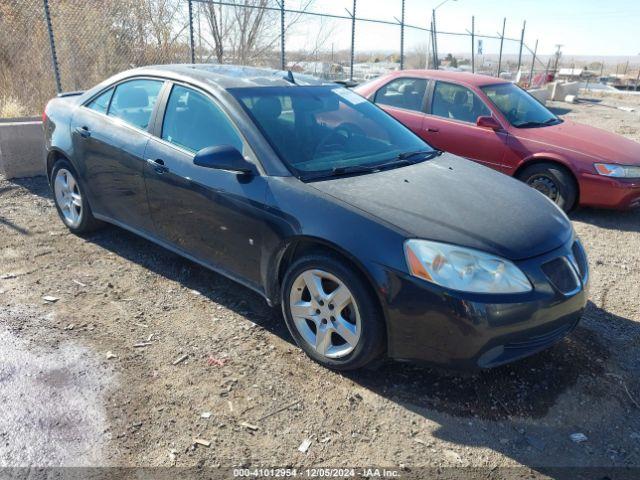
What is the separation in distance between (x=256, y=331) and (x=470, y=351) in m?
1.48

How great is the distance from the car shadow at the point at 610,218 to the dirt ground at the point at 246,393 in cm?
218

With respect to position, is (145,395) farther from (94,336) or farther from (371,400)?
→ (371,400)

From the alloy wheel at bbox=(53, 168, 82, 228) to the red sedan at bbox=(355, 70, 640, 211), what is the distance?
3959mm

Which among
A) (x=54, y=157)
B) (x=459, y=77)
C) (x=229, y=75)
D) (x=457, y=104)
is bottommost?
(x=54, y=157)

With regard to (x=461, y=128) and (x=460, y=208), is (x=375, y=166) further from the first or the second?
(x=461, y=128)

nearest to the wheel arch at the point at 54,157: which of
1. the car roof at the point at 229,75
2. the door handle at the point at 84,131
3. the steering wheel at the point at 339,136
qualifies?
the door handle at the point at 84,131

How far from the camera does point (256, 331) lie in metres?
3.56

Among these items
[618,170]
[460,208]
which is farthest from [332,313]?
[618,170]

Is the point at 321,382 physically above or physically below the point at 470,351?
below

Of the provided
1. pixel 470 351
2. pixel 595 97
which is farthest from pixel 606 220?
pixel 595 97

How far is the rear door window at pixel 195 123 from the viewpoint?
139 inches

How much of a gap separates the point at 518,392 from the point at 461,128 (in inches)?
177

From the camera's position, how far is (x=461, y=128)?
679 cm

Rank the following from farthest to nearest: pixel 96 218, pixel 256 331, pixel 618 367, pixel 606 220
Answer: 1. pixel 606 220
2. pixel 96 218
3. pixel 256 331
4. pixel 618 367
